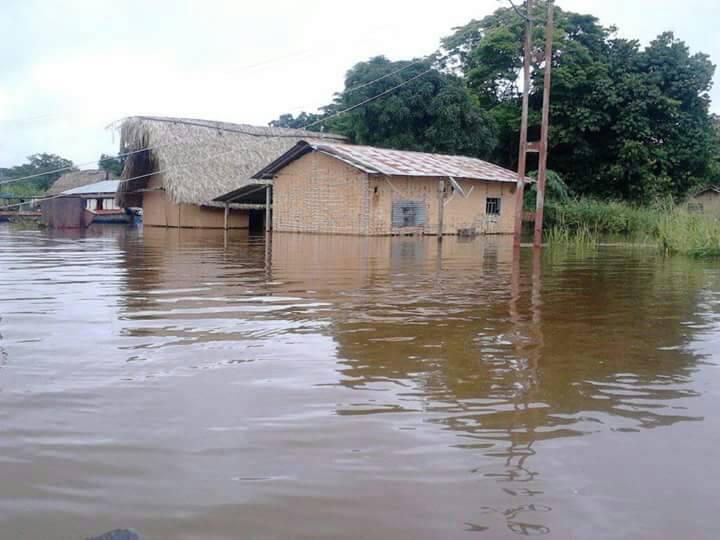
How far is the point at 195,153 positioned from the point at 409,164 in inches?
389

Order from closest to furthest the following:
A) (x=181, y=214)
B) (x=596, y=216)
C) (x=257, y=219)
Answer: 1. (x=596, y=216)
2. (x=181, y=214)
3. (x=257, y=219)

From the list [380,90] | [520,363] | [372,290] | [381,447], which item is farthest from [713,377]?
[380,90]

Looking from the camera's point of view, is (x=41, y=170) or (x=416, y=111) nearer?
(x=416, y=111)

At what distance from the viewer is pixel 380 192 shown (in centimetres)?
2291

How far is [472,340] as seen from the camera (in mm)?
5195

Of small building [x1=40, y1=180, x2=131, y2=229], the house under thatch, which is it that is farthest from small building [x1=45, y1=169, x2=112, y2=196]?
the house under thatch

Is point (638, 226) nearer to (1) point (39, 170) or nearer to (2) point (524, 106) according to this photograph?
(2) point (524, 106)

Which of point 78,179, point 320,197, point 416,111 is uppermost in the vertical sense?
point 416,111

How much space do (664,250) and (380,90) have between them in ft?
55.6

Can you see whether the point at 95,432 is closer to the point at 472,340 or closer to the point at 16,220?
the point at 472,340

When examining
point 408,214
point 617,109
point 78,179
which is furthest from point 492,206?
point 78,179

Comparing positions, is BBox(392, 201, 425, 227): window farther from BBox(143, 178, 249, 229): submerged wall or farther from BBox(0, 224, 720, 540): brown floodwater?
BBox(0, 224, 720, 540): brown floodwater

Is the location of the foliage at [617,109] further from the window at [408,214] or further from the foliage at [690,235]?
the foliage at [690,235]

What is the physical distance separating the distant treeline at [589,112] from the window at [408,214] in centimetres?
656
